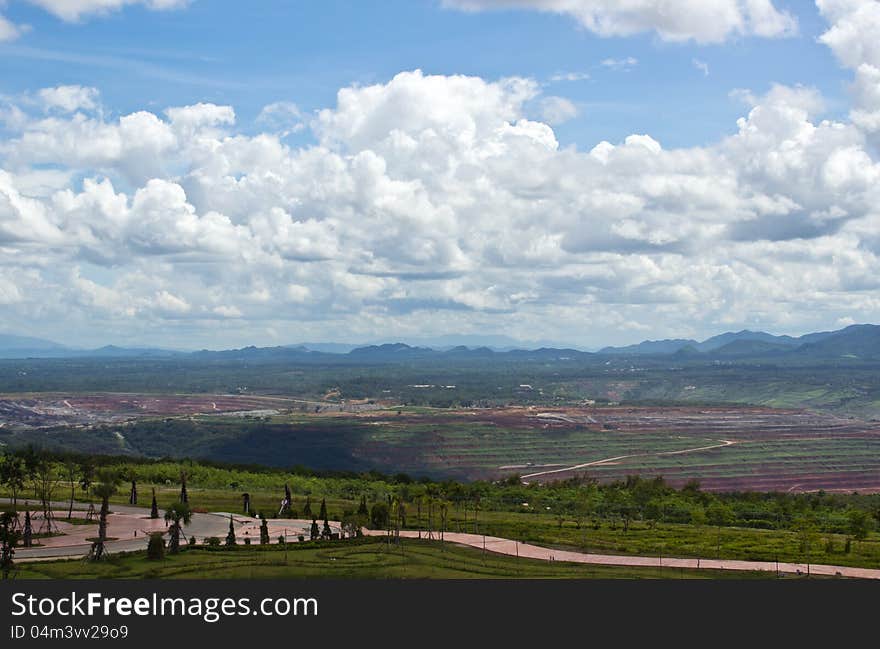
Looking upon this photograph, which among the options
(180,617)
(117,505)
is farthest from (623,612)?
(117,505)

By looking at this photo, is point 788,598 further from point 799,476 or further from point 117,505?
point 799,476

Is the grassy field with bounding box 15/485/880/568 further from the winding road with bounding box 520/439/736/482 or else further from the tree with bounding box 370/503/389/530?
the winding road with bounding box 520/439/736/482

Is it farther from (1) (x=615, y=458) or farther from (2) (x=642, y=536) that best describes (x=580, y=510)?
(1) (x=615, y=458)

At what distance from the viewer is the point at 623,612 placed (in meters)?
37.2

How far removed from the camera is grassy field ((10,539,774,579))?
54562 mm

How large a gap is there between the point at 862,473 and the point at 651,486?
66.8 m

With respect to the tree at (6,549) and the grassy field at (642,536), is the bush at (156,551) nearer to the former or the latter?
the tree at (6,549)

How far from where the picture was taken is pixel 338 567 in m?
56.9

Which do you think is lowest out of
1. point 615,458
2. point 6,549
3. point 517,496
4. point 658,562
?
point 615,458

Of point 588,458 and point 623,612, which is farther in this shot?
point 588,458

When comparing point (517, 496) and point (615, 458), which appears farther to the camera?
point (615, 458)

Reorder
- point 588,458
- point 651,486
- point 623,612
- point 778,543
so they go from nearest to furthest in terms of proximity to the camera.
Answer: point 623,612 → point 778,543 → point 651,486 → point 588,458

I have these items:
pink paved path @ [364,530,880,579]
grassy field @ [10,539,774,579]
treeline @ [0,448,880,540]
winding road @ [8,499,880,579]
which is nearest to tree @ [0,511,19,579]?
grassy field @ [10,539,774,579]

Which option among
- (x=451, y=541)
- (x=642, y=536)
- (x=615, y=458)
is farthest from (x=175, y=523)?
(x=615, y=458)
